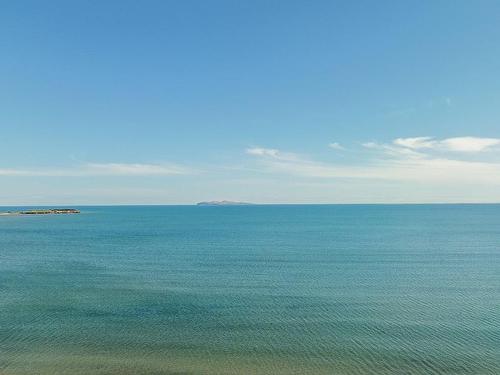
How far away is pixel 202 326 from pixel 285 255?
130ft

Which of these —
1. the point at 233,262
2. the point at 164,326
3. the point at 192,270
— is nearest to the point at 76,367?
the point at 164,326

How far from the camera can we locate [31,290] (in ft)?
140

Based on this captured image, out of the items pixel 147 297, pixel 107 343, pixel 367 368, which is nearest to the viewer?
pixel 367 368

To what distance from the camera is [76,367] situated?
2405 centimetres

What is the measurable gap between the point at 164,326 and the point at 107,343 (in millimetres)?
4637

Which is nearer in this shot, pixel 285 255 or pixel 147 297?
pixel 147 297

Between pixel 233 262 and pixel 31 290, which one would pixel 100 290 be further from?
pixel 233 262

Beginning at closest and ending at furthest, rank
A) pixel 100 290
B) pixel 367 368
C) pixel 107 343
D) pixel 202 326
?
pixel 367 368 → pixel 107 343 → pixel 202 326 → pixel 100 290

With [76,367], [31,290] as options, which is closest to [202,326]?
[76,367]

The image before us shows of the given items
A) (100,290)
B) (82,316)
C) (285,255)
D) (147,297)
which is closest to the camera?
(82,316)

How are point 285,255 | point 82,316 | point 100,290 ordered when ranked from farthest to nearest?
point 285,255 → point 100,290 → point 82,316

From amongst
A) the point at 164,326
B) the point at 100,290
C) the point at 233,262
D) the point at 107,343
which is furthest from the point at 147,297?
the point at 233,262

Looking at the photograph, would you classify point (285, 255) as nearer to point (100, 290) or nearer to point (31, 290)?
point (100, 290)

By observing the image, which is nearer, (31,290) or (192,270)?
(31,290)
